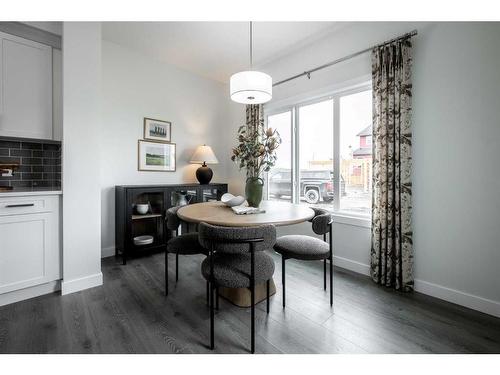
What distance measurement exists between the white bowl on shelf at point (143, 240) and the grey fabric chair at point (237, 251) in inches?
67.1

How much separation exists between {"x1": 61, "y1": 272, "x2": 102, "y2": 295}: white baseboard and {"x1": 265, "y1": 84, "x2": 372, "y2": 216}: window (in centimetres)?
241

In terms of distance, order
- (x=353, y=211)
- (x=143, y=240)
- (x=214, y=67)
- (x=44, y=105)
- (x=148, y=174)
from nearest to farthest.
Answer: (x=44, y=105) → (x=353, y=211) → (x=143, y=240) → (x=148, y=174) → (x=214, y=67)

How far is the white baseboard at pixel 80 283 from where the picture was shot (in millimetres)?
2016

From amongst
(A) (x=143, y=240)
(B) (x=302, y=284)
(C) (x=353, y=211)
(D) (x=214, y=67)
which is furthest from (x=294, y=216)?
(D) (x=214, y=67)

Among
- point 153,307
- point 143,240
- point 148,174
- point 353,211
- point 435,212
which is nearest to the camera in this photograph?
point 153,307

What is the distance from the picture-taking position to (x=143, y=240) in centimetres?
287

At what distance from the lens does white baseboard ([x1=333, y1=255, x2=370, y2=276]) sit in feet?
7.99

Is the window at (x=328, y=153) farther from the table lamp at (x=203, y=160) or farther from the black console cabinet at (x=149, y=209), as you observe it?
the black console cabinet at (x=149, y=209)

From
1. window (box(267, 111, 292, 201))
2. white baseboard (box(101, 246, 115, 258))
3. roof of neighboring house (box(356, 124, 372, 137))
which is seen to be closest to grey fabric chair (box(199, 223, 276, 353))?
roof of neighboring house (box(356, 124, 372, 137))

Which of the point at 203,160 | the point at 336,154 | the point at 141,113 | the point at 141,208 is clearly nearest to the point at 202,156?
the point at 203,160

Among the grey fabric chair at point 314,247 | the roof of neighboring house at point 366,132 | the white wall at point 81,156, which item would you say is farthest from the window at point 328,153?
the white wall at point 81,156

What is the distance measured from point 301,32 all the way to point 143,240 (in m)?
3.16

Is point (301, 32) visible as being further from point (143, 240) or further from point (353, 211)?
point (143, 240)
